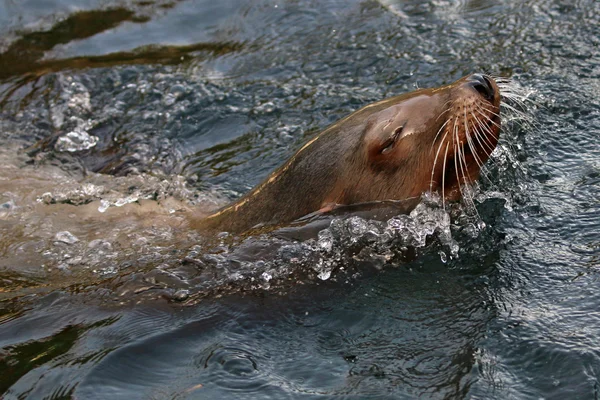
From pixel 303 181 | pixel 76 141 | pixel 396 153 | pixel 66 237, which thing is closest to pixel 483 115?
pixel 396 153

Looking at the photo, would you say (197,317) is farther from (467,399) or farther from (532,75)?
(532,75)

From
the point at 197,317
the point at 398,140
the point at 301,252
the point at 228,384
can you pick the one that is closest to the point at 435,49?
the point at 398,140

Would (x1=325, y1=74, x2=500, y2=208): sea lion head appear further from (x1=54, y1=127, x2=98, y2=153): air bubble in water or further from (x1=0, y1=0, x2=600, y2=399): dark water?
(x1=54, y1=127, x2=98, y2=153): air bubble in water

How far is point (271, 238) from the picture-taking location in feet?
16.3

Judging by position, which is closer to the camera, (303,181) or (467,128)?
(467,128)

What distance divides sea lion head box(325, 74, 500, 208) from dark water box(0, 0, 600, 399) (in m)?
0.22

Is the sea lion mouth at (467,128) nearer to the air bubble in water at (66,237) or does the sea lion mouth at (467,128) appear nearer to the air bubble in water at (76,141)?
the air bubble in water at (66,237)

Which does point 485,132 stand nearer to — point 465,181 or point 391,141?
point 465,181

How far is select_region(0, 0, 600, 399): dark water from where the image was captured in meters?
4.00

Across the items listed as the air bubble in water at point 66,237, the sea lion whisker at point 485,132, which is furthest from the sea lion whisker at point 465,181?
the air bubble in water at point 66,237

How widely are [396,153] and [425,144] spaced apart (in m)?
0.18

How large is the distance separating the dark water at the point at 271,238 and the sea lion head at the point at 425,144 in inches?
8.5

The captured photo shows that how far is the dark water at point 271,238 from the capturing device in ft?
13.1

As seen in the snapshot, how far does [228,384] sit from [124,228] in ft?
6.96
